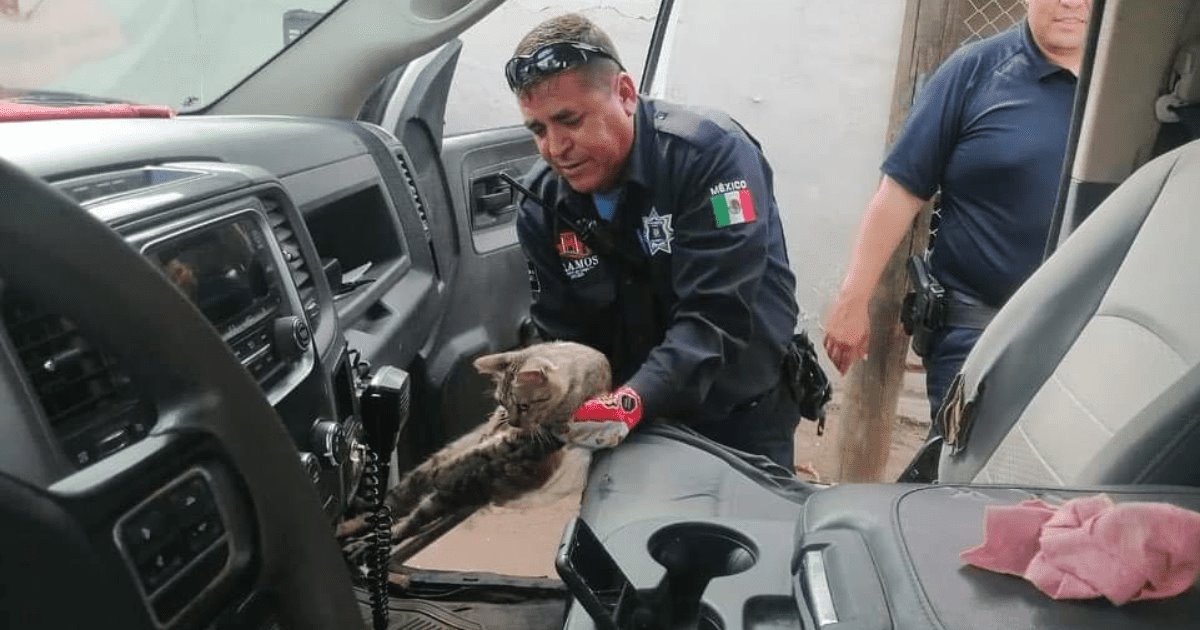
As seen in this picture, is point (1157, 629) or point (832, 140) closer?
point (1157, 629)

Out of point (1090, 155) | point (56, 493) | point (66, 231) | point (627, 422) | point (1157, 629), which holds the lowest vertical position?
point (627, 422)

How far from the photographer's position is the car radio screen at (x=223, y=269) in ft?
3.19

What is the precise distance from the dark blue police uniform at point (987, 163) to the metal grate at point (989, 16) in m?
0.97

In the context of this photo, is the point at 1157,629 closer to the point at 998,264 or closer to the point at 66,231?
the point at 66,231

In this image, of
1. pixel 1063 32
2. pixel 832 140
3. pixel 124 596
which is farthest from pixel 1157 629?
pixel 832 140

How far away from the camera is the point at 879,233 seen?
237 centimetres

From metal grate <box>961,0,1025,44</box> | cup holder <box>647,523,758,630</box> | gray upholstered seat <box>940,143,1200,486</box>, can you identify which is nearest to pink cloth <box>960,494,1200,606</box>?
gray upholstered seat <box>940,143,1200,486</box>

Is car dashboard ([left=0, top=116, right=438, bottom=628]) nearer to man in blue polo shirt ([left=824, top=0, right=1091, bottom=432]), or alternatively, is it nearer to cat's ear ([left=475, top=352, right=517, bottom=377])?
cat's ear ([left=475, top=352, right=517, bottom=377])

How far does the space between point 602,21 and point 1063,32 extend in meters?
1.85

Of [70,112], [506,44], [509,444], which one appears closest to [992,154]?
[509,444]

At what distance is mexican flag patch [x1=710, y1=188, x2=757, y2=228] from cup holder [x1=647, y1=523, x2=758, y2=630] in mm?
758

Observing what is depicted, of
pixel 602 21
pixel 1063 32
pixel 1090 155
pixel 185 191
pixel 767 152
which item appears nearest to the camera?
pixel 185 191

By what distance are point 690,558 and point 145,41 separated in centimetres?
184

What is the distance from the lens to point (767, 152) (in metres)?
3.81
